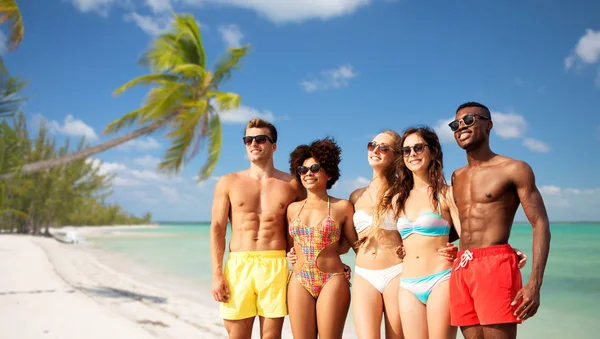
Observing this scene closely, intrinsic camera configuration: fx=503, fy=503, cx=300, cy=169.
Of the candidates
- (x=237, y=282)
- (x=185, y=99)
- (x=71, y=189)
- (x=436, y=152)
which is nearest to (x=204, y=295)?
(x=185, y=99)

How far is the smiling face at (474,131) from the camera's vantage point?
11.9 feet

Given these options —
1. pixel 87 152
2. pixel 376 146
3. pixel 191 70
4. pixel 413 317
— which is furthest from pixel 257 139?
pixel 191 70

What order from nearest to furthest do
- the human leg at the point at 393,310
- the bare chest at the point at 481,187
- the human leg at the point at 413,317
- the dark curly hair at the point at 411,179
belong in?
the bare chest at the point at 481,187 → the human leg at the point at 413,317 → the human leg at the point at 393,310 → the dark curly hair at the point at 411,179

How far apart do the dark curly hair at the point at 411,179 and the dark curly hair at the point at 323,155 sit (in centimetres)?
59

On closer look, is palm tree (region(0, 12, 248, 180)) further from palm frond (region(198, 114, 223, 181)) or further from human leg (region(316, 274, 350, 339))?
human leg (region(316, 274, 350, 339))

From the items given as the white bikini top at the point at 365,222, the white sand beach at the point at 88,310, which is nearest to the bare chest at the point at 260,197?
the white bikini top at the point at 365,222

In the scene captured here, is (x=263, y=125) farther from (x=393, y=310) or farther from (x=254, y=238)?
(x=393, y=310)

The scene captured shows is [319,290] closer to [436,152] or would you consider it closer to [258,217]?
[258,217]

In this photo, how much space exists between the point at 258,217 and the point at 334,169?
2.76 feet

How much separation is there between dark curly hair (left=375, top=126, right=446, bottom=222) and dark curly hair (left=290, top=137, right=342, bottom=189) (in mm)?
587

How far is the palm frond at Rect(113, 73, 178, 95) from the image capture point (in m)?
14.5

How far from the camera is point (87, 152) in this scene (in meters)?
14.4

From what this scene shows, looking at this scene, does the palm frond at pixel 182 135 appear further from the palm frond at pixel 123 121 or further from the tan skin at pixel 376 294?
the tan skin at pixel 376 294

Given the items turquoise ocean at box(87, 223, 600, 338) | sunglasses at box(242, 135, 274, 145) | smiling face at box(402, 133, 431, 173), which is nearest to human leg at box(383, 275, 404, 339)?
smiling face at box(402, 133, 431, 173)
